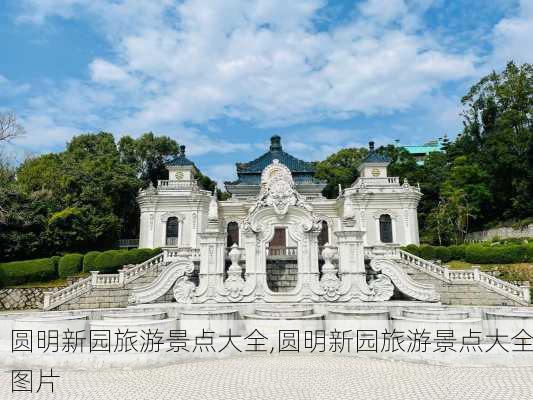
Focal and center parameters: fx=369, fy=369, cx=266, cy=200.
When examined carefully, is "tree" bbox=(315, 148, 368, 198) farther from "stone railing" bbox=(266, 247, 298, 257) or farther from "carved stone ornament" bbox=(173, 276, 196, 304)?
"carved stone ornament" bbox=(173, 276, 196, 304)

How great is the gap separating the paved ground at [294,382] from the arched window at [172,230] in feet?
75.9

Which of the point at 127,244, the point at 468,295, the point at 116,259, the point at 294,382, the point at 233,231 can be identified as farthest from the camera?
the point at 127,244

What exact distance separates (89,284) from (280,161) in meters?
22.8

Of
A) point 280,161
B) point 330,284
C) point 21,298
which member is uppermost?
point 280,161

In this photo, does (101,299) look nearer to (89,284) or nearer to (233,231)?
(89,284)

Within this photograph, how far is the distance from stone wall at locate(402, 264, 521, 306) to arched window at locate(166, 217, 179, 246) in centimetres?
2015

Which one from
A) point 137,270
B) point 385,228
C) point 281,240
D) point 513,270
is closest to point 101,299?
point 137,270

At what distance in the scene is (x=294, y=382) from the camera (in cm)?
690

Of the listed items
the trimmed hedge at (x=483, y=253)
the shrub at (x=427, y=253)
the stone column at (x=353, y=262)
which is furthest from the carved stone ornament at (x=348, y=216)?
the shrub at (x=427, y=253)

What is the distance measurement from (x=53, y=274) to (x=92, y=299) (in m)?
4.90

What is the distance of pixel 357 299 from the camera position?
569 inches

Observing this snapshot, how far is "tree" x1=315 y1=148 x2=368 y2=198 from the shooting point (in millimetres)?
48594

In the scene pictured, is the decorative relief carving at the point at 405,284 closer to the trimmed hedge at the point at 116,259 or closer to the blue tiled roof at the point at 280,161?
the trimmed hedge at the point at 116,259

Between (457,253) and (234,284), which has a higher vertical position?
(457,253)
